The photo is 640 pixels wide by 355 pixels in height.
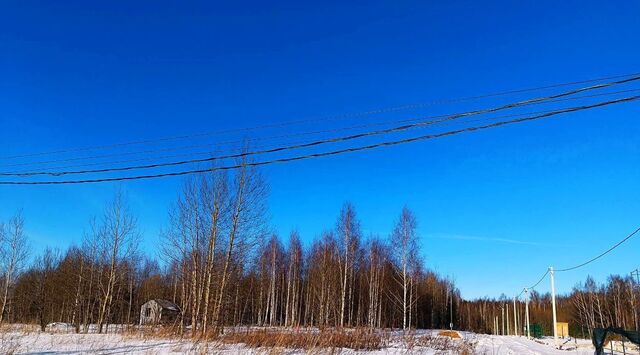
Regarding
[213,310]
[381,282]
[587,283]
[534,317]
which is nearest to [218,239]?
[213,310]

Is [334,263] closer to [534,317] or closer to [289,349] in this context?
[289,349]

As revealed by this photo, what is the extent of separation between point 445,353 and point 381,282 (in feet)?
124

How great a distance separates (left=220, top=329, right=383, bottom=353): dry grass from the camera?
12672 mm

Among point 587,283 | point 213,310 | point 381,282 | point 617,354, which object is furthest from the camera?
point 587,283

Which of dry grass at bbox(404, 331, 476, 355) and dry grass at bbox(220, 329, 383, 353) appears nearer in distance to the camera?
dry grass at bbox(220, 329, 383, 353)

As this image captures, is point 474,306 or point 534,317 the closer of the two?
point 534,317

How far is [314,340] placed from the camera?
13094mm

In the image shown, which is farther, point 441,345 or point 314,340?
point 441,345

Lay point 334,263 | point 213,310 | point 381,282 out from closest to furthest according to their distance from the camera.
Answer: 1. point 213,310
2. point 334,263
3. point 381,282

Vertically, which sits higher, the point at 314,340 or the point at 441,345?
the point at 314,340

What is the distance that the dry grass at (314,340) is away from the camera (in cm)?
1267

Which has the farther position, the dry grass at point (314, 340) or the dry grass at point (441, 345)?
the dry grass at point (441, 345)

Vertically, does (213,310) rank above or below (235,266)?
below

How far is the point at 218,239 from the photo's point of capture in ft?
76.5
